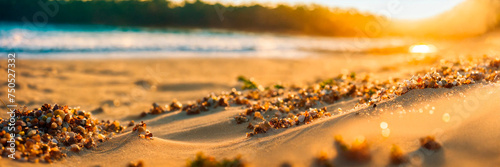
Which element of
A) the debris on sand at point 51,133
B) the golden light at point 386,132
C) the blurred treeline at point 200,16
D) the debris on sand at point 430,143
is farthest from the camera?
the blurred treeline at point 200,16

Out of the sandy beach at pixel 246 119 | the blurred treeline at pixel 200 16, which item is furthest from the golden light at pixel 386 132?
the blurred treeline at pixel 200 16

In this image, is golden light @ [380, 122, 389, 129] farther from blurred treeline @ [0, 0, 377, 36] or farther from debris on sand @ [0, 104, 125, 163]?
blurred treeline @ [0, 0, 377, 36]

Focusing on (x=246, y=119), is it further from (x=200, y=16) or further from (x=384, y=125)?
(x=200, y=16)

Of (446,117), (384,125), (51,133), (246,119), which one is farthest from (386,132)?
(51,133)

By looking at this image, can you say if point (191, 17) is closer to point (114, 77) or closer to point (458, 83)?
point (114, 77)

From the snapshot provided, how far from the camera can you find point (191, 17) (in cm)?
3077

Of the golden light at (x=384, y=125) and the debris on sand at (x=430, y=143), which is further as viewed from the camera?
the golden light at (x=384, y=125)

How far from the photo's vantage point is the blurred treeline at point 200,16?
28.9 m

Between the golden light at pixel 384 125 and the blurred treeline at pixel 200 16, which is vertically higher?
the blurred treeline at pixel 200 16

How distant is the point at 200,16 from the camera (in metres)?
30.8

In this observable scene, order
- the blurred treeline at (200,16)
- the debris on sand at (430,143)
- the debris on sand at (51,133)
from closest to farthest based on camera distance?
the debris on sand at (430,143) → the debris on sand at (51,133) → the blurred treeline at (200,16)

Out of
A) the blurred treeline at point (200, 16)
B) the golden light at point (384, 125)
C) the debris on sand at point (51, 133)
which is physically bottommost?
the debris on sand at point (51, 133)

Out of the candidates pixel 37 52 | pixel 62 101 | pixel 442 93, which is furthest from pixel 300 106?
pixel 37 52

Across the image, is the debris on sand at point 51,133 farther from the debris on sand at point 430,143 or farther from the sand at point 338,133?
the debris on sand at point 430,143
